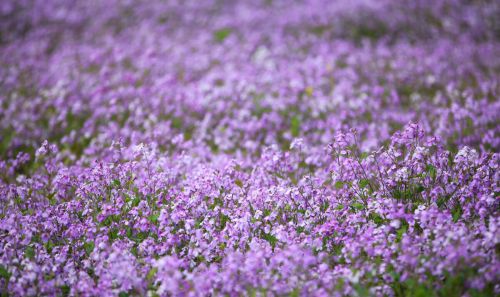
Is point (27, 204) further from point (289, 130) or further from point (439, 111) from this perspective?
point (439, 111)

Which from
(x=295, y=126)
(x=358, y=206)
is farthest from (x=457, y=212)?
(x=295, y=126)

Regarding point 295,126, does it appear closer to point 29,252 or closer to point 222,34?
point 29,252

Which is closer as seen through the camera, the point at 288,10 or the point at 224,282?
the point at 224,282

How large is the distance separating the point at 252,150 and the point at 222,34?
7.91m

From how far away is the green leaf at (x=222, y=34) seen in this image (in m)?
14.8

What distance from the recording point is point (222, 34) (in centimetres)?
1496

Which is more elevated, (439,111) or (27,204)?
(439,111)

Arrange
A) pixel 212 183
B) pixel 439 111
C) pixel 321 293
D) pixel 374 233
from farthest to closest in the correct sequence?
pixel 439 111
pixel 212 183
pixel 374 233
pixel 321 293

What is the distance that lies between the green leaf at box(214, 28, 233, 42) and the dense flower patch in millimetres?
102

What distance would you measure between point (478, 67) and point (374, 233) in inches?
330

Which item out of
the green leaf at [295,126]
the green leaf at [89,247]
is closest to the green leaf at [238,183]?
the green leaf at [89,247]

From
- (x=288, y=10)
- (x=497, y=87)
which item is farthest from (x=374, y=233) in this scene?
(x=288, y=10)

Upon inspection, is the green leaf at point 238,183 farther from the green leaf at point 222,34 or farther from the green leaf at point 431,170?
the green leaf at point 222,34

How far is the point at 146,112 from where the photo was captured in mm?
9203
